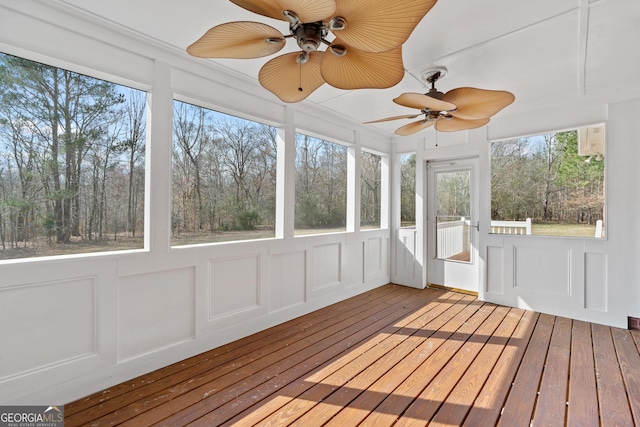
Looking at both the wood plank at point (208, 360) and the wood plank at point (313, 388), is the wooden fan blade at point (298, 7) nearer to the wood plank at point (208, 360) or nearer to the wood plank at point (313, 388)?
the wood plank at point (313, 388)

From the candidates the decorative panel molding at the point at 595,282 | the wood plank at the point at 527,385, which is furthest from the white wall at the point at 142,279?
the decorative panel molding at the point at 595,282

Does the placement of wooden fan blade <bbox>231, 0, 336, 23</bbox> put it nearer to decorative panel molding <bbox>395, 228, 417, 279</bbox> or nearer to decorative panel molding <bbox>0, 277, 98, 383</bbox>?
decorative panel molding <bbox>0, 277, 98, 383</bbox>

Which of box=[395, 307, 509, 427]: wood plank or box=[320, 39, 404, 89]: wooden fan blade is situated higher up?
box=[320, 39, 404, 89]: wooden fan blade

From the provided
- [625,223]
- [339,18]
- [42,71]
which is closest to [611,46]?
[625,223]

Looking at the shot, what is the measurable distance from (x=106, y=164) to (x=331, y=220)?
2.65 meters

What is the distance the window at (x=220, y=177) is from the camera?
2.65 m

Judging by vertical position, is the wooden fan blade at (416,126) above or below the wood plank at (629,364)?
above

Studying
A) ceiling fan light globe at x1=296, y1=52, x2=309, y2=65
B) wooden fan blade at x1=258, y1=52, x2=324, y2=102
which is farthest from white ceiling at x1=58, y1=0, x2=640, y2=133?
ceiling fan light globe at x1=296, y1=52, x2=309, y2=65

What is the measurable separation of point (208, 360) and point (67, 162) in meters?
1.83

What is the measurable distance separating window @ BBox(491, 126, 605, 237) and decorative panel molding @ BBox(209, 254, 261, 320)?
3.25 meters

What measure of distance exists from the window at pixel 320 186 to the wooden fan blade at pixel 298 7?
7.98ft

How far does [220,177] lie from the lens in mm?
2910

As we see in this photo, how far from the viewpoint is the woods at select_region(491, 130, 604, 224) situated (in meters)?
3.55

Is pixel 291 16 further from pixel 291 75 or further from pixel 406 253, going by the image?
pixel 406 253
